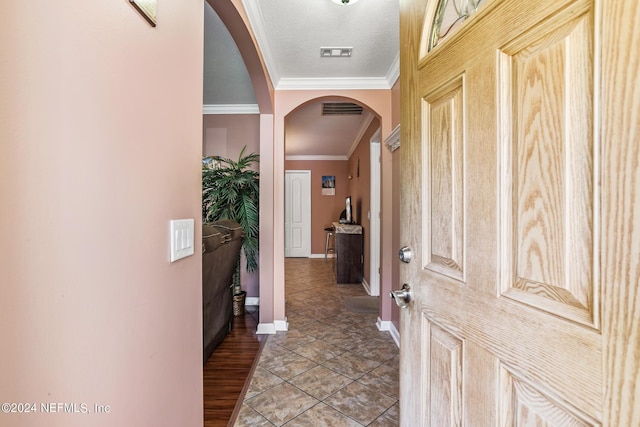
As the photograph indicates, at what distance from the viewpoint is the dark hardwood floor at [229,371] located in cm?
166

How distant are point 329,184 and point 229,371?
5.39 m

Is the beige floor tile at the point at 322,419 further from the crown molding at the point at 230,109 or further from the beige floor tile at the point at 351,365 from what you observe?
the crown molding at the point at 230,109

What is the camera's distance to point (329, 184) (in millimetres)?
7051

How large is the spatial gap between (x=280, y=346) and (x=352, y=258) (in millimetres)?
2352

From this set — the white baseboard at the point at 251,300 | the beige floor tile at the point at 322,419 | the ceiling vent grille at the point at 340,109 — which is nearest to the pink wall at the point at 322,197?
the ceiling vent grille at the point at 340,109

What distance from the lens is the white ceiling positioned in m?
1.83

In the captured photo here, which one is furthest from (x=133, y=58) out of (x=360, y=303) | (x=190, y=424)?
(x=360, y=303)

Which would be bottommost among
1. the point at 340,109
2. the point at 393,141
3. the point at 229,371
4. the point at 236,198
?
the point at 229,371

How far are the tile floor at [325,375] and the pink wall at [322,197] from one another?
3753 millimetres

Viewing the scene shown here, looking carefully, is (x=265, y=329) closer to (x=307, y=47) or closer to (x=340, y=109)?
(x=307, y=47)

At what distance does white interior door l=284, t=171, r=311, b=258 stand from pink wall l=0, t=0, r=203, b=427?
20.3 feet

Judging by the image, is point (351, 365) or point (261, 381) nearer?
point (261, 381)

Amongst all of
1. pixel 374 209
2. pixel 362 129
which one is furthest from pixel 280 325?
pixel 362 129

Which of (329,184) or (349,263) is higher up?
(329,184)
